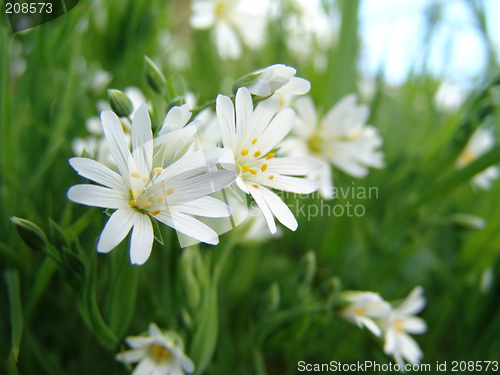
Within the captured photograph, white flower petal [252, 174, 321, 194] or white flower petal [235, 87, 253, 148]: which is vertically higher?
white flower petal [235, 87, 253, 148]

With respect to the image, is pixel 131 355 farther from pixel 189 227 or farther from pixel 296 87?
→ pixel 296 87

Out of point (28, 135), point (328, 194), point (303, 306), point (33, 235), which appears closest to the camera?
point (33, 235)

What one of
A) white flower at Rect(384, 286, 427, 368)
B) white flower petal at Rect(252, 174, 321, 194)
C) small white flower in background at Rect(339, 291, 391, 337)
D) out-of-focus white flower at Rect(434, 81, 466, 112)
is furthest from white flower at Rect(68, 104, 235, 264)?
out-of-focus white flower at Rect(434, 81, 466, 112)

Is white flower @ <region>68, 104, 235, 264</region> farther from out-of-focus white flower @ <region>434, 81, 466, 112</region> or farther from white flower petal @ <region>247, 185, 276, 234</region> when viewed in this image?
out-of-focus white flower @ <region>434, 81, 466, 112</region>

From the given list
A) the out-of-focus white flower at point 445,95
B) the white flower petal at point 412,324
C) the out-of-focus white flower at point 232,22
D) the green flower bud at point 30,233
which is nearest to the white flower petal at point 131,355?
the green flower bud at point 30,233

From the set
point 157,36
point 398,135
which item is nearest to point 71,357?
point 157,36

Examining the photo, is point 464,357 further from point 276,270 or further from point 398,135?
point 398,135

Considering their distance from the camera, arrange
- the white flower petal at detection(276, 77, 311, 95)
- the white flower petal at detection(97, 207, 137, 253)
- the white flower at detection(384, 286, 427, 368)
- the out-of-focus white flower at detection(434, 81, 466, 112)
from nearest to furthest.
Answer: the white flower petal at detection(97, 207, 137, 253) < the white flower petal at detection(276, 77, 311, 95) < the white flower at detection(384, 286, 427, 368) < the out-of-focus white flower at detection(434, 81, 466, 112)
